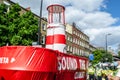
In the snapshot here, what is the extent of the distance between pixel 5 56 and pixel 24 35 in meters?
20.3

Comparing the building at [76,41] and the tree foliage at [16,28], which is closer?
the tree foliage at [16,28]

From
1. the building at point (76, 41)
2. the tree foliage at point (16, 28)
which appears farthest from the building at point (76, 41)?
the tree foliage at point (16, 28)

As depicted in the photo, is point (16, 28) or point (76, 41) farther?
point (76, 41)

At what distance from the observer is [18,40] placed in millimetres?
28391

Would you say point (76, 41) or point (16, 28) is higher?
point (16, 28)

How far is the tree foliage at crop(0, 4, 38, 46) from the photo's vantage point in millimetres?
28438

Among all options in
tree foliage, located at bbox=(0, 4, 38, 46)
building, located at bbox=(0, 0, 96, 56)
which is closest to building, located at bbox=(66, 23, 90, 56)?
building, located at bbox=(0, 0, 96, 56)

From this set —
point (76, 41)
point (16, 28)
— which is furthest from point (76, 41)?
point (16, 28)

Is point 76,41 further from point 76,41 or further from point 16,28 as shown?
point 16,28

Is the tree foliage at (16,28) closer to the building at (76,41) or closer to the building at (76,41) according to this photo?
the building at (76,41)

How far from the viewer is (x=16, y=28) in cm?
2983

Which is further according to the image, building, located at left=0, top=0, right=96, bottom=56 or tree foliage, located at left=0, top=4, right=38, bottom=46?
building, located at left=0, top=0, right=96, bottom=56

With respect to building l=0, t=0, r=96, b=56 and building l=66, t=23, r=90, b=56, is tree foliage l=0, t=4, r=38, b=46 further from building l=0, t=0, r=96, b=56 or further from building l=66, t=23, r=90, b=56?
building l=66, t=23, r=90, b=56

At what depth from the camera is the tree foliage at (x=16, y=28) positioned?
28.4 meters
